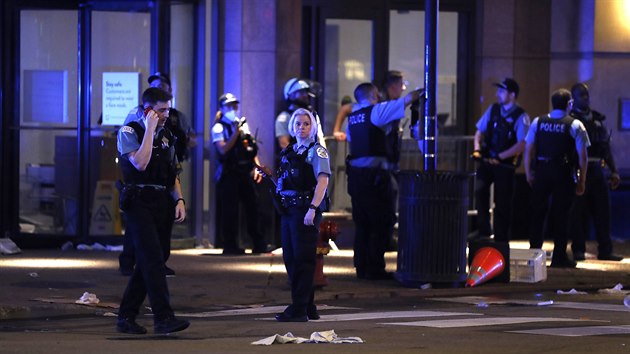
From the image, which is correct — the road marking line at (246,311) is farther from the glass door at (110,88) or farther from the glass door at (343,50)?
the glass door at (343,50)

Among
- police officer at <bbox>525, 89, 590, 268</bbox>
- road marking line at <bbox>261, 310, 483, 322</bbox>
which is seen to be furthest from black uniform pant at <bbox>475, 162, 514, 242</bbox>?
road marking line at <bbox>261, 310, 483, 322</bbox>

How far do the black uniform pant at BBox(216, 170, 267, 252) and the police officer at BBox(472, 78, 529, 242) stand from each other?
291 cm

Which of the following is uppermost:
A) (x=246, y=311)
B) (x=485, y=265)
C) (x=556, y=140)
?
(x=556, y=140)

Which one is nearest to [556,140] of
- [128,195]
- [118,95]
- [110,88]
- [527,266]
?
[527,266]

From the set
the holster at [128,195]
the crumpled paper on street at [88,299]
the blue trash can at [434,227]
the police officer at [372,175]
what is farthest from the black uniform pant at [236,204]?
the holster at [128,195]

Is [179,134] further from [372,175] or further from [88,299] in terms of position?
[88,299]

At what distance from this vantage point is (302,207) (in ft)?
39.1

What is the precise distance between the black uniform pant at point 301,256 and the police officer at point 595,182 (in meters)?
6.09

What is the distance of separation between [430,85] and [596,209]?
4048 millimetres

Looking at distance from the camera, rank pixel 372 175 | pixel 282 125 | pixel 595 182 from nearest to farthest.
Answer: pixel 372 175 → pixel 595 182 → pixel 282 125

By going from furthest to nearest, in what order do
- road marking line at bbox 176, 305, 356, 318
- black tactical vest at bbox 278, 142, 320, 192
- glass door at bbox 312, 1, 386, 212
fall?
glass door at bbox 312, 1, 386, 212, road marking line at bbox 176, 305, 356, 318, black tactical vest at bbox 278, 142, 320, 192

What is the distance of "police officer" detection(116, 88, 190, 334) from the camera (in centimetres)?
1073

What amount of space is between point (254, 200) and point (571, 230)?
13.3 feet

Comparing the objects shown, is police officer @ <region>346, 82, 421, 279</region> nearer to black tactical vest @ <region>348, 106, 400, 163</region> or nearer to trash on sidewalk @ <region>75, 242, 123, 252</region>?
black tactical vest @ <region>348, 106, 400, 163</region>
